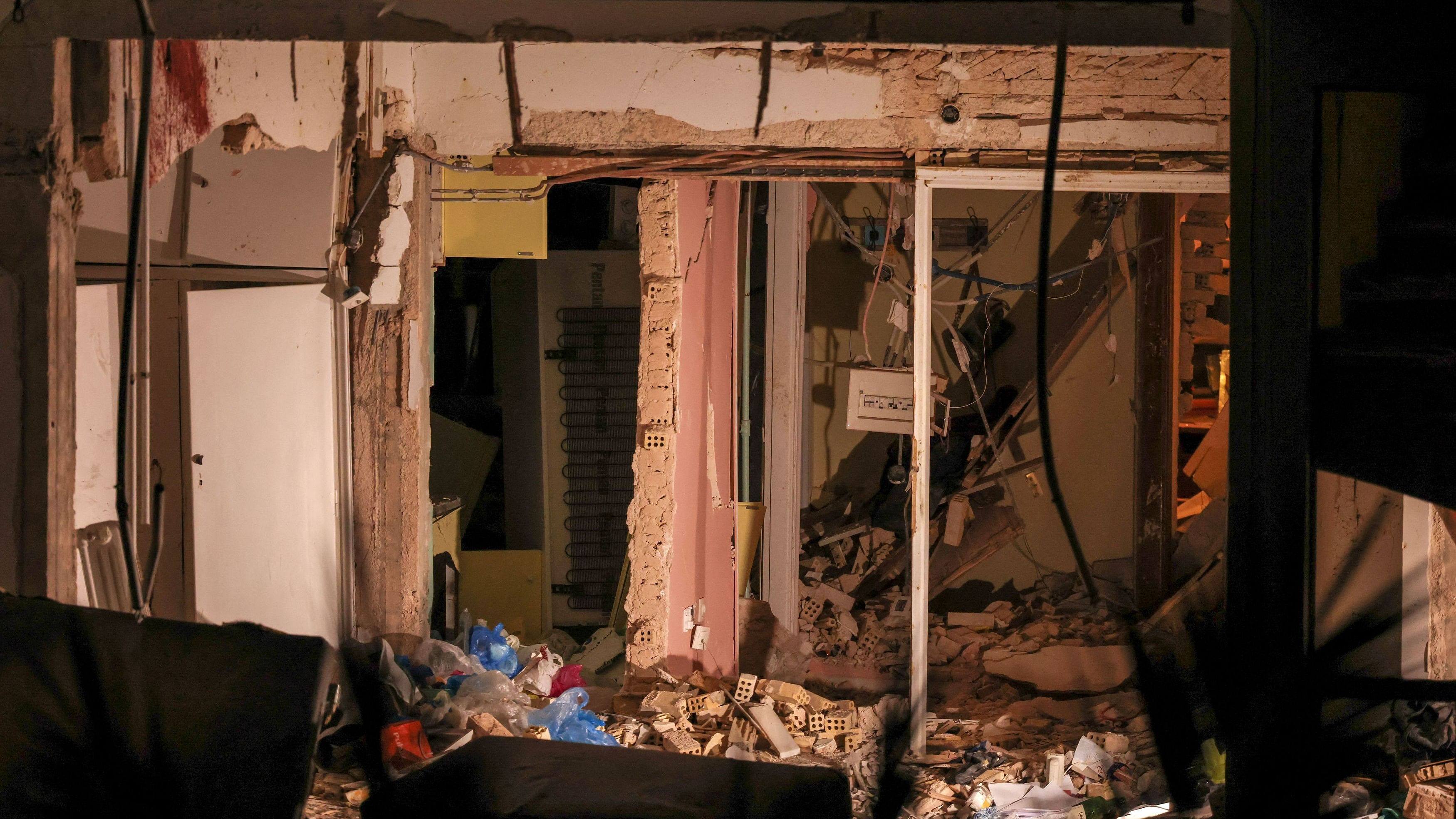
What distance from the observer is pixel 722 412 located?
4.11 meters

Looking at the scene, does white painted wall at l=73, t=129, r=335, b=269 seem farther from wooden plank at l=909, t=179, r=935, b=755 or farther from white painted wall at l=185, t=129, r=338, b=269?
wooden plank at l=909, t=179, r=935, b=755

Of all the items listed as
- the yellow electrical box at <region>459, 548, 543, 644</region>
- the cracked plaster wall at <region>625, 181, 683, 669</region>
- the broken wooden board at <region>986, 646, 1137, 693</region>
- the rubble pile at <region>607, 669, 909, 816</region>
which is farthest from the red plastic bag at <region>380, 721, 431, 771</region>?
the broken wooden board at <region>986, 646, 1137, 693</region>

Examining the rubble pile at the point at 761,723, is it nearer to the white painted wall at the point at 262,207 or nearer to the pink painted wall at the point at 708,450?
the pink painted wall at the point at 708,450

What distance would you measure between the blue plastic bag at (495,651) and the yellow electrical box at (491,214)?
5.31ft

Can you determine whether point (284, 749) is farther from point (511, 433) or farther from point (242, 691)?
point (511, 433)

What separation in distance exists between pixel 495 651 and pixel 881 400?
7.35 feet

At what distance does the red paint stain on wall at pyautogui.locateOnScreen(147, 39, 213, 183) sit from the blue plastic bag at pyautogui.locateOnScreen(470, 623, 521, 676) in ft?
7.08

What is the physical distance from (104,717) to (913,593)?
2.77m

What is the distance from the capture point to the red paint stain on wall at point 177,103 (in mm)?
2660

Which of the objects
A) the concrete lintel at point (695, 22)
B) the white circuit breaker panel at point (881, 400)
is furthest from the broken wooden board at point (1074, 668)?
the concrete lintel at point (695, 22)

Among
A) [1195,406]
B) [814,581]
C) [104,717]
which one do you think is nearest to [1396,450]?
[104,717]

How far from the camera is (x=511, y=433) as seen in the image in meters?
5.10

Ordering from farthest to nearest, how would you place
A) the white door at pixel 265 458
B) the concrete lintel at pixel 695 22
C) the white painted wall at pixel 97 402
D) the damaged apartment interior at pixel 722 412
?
the white door at pixel 265 458 < the white painted wall at pixel 97 402 < the concrete lintel at pixel 695 22 < the damaged apartment interior at pixel 722 412

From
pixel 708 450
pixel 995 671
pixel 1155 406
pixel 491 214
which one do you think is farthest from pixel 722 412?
pixel 1155 406
